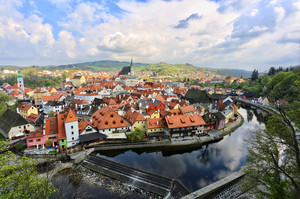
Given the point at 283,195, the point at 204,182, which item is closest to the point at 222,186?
the point at 204,182

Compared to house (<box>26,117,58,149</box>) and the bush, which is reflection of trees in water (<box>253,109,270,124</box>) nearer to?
house (<box>26,117,58,149</box>)

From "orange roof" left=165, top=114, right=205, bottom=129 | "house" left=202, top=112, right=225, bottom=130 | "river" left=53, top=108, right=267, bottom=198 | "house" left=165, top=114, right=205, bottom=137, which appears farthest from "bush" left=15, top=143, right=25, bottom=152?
"house" left=202, top=112, right=225, bottom=130

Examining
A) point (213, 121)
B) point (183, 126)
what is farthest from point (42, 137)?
point (213, 121)

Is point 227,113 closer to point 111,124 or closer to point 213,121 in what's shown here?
point 213,121

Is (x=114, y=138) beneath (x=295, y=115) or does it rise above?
beneath

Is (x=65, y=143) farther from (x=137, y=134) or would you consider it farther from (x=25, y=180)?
(x=25, y=180)

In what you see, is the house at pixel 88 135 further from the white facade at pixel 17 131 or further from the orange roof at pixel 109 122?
the white facade at pixel 17 131
